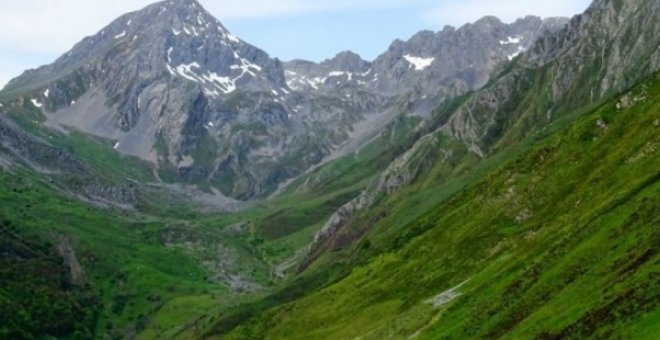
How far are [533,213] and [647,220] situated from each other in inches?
2137

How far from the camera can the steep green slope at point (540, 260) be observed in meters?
84.2

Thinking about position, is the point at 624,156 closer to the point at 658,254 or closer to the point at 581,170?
the point at 581,170

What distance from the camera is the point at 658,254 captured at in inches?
3253

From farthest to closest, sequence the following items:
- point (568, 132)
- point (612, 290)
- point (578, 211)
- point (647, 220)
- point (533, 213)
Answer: point (568, 132)
point (533, 213)
point (578, 211)
point (647, 220)
point (612, 290)

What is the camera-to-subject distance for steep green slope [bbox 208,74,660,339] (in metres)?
84.2

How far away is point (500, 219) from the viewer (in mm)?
160625

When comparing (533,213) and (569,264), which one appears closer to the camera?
(569,264)

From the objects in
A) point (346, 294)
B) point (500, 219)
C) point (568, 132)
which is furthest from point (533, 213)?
point (346, 294)

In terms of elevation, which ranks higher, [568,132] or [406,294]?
[568,132]

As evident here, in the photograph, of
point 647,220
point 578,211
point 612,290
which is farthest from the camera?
point 578,211

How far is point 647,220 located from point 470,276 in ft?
150

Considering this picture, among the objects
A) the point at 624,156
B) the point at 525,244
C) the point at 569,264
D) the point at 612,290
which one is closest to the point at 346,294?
the point at 525,244

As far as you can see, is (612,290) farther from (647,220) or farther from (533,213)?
(533,213)

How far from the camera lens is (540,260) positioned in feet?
360
